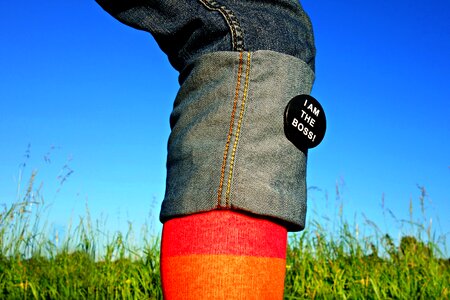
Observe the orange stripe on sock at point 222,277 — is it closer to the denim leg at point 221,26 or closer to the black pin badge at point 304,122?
the black pin badge at point 304,122

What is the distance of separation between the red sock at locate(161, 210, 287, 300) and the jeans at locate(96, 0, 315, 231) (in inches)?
1.1

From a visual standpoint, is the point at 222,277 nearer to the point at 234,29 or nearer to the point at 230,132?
the point at 230,132

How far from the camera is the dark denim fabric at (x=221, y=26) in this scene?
970mm

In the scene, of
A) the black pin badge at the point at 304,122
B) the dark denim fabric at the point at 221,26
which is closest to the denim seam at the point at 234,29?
the dark denim fabric at the point at 221,26

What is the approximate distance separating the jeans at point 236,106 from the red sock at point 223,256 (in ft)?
0.09

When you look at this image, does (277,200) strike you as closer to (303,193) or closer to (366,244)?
(303,193)

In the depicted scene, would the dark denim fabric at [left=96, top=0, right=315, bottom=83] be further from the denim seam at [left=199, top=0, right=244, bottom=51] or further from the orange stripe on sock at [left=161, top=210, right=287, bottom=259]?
the orange stripe on sock at [left=161, top=210, right=287, bottom=259]

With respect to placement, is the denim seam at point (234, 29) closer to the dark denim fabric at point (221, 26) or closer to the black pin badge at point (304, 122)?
the dark denim fabric at point (221, 26)

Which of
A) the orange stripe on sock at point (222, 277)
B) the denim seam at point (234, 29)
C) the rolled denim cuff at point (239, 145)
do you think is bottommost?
the orange stripe on sock at point (222, 277)

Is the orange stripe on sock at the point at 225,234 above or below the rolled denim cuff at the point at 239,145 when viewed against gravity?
below

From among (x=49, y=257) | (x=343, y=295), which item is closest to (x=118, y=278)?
(x=49, y=257)

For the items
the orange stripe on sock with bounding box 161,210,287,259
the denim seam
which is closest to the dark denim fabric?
the denim seam

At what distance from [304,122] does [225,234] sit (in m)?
0.26

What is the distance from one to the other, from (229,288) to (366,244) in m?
2.93
